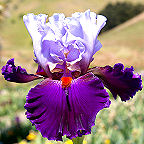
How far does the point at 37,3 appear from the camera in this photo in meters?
42.3

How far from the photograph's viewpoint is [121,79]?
35.1 inches

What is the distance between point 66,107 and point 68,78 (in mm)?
121

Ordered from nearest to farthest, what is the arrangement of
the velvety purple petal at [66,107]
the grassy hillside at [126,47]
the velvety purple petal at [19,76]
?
the velvety purple petal at [66,107] → the velvety purple petal at [19,76] → the grassy hillside at [126,47]

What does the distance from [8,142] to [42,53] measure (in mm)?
3004

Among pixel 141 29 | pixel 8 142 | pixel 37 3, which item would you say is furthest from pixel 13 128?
pixel 37 3

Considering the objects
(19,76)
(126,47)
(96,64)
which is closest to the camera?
(19,76)

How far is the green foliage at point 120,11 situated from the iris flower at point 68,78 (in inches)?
1293

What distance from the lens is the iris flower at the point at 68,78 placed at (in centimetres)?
82

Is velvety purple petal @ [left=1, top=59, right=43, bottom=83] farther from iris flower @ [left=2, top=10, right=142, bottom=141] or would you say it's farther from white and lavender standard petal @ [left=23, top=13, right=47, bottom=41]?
white and lavender standard petal @ [left=23, top=13, right=47, bottom=41]

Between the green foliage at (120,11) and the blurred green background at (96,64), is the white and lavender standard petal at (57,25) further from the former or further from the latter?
the green foliage at (120,11)

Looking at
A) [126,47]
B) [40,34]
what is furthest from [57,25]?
[126,47]

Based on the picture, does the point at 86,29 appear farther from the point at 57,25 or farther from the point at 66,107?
the point at 66,107

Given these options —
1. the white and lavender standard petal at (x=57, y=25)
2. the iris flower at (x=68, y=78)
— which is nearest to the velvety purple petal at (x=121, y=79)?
the iris flower at (x=68, y=78)

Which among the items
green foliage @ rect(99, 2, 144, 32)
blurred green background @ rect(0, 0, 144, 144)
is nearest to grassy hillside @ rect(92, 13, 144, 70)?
blurred green background @ rect(0, 0, 144, 144)
